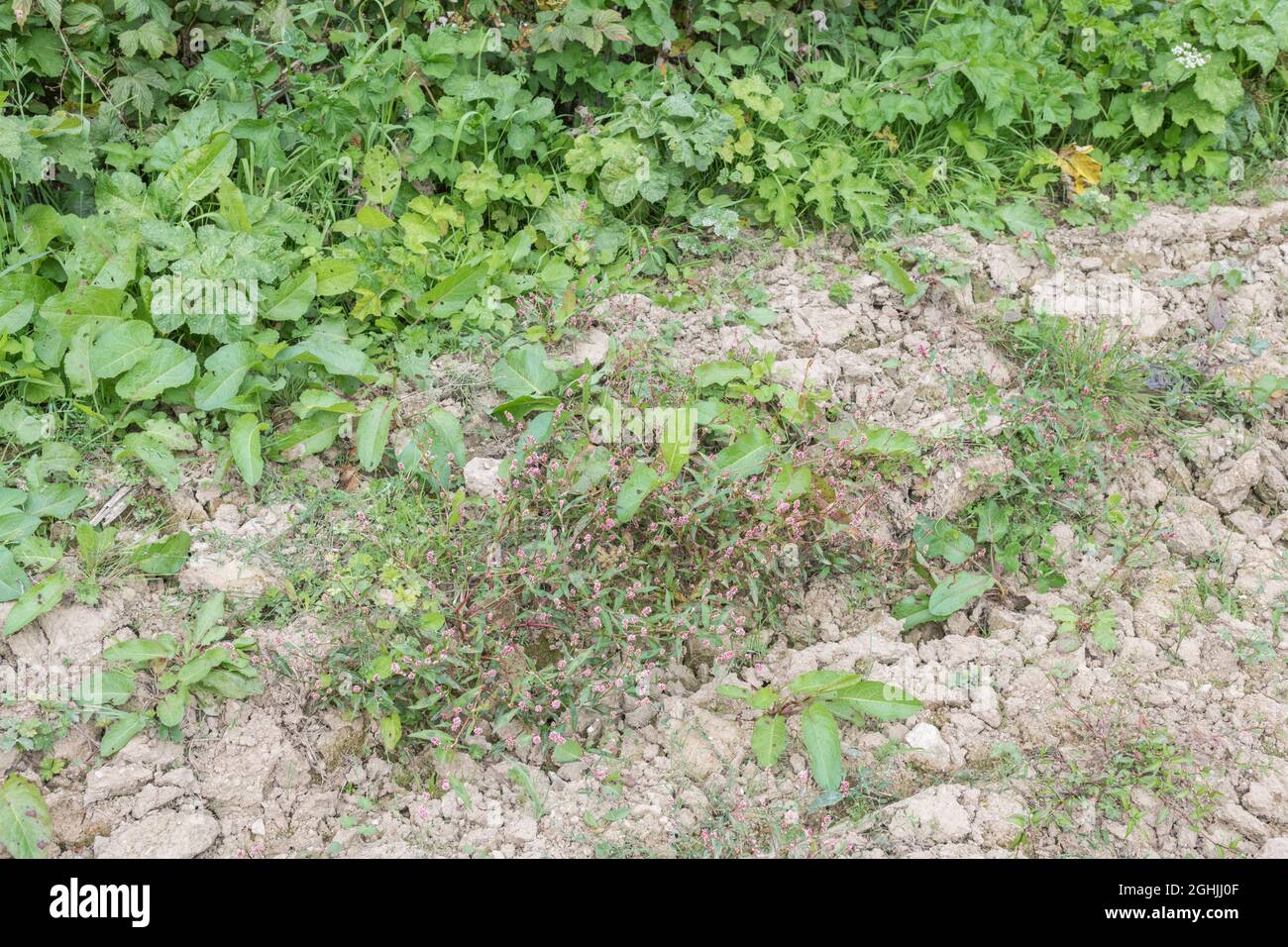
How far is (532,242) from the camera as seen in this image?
4117 mm

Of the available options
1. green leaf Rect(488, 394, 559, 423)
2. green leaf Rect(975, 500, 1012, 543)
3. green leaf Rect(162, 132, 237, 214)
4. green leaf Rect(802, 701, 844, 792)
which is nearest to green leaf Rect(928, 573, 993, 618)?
green leaf Rect(975, 500, 1012, 543)

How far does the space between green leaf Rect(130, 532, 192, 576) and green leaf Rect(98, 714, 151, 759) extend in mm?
458

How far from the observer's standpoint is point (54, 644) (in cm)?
303

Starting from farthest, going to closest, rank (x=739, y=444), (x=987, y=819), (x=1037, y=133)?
(x=1037, y=133)
(x=739, y=444)
(x=987, y=819)

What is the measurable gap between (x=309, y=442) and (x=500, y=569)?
0.80m

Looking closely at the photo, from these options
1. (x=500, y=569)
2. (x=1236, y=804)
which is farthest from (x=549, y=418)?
(x=1236, y=804)

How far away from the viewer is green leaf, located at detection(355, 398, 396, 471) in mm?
3428

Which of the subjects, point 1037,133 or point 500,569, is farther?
point 1037,133

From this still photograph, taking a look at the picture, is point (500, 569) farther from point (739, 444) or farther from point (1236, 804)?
point (1236, 804)

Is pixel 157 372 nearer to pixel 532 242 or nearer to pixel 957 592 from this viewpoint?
pixel 532 242

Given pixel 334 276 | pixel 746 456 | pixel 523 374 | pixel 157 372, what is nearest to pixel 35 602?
pixel 157 372

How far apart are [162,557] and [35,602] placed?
34 centimetres

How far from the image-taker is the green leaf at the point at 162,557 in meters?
3.17

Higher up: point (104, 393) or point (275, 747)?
point (104, 393)
